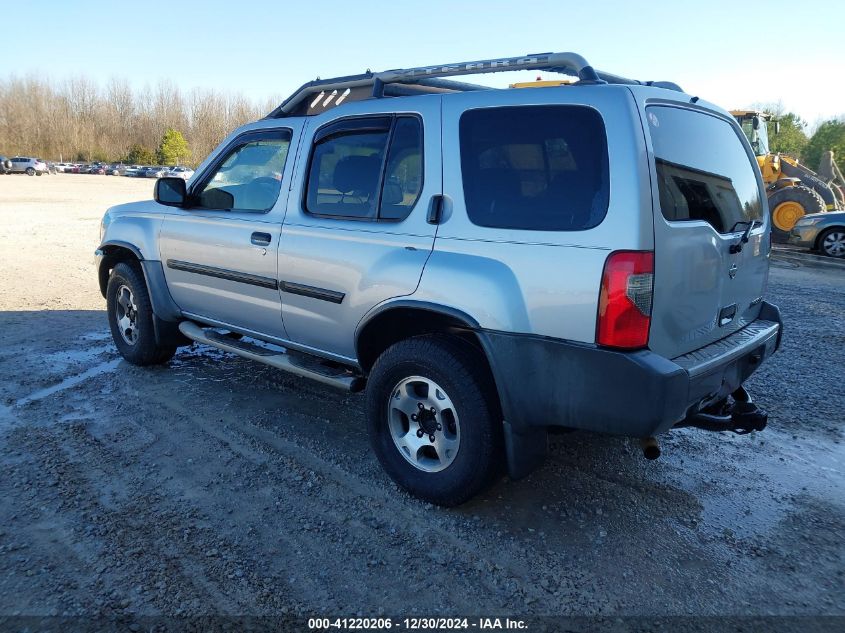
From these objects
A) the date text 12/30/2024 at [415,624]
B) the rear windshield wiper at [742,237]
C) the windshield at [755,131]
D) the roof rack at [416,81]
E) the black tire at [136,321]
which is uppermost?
the windshield at [755,131]

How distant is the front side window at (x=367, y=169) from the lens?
3.38 meters

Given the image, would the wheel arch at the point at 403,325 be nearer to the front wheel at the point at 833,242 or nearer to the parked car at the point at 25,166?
the front wheel at the point at 833,242

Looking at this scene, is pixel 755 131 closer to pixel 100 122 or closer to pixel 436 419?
pixel 436 419

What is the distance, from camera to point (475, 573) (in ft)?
8.99

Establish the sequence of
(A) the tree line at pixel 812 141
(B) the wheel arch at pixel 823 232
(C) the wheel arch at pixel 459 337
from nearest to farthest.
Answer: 1. (C) the wheel arch at pixel 459 337
2. (B) the wheel arch at pixel 823 232
3. (A) the tree line at pixel 812 141

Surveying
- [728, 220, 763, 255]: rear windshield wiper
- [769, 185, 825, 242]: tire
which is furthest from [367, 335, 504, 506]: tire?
[769, 185, 825, 242]: tire

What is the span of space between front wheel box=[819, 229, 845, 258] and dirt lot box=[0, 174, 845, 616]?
10.4 meters

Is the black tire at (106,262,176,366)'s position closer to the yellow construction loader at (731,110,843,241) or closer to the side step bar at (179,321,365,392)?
the side step bar at (179,321,365,392)

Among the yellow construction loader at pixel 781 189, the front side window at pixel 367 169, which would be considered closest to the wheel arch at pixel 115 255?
the front side window at pixel 367 169

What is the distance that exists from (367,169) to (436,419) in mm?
1482

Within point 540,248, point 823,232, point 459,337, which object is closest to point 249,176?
point 459,337

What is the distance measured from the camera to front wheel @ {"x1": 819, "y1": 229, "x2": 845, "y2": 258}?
13.4 metres

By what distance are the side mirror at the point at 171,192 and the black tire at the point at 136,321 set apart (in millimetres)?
815

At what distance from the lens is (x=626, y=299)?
8.47 ft
